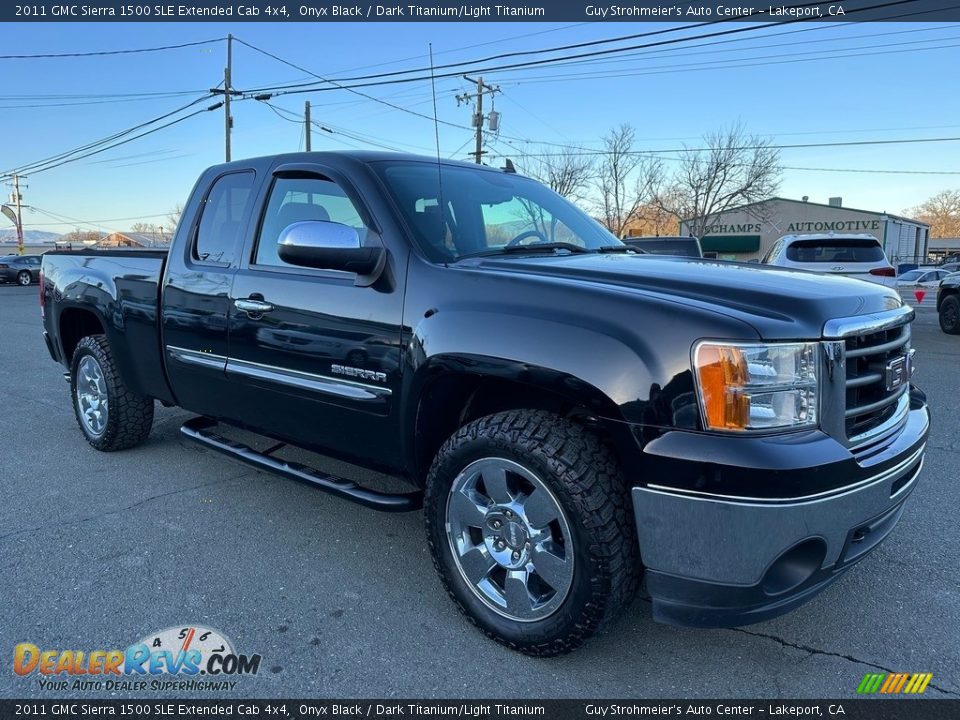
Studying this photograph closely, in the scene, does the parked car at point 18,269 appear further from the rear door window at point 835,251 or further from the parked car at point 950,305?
the parked car at point 950,305

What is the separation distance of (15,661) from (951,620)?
350 centimetres

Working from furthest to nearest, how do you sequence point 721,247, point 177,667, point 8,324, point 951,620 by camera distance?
point 721,247 → point 8,324 → point 951,620 → point 177,667

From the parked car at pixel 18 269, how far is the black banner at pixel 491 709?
36.3m

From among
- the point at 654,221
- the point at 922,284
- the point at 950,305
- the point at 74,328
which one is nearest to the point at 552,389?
the point at 74,328

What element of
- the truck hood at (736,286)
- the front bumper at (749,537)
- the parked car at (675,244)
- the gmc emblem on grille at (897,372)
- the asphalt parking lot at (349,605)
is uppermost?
the parked car at (675,244)

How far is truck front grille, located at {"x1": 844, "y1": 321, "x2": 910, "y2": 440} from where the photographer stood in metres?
2.22

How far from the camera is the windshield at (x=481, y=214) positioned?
2959 mm

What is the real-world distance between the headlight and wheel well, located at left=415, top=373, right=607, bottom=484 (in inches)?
20.9

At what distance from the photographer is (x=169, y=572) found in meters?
3.05

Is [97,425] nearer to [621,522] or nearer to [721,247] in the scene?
[621,522]

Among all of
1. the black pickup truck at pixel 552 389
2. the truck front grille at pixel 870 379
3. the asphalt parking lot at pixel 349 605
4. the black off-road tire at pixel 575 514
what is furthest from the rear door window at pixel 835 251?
the black off-road tire at pixel 575 514

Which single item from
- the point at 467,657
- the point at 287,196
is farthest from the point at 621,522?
the point at 287,196

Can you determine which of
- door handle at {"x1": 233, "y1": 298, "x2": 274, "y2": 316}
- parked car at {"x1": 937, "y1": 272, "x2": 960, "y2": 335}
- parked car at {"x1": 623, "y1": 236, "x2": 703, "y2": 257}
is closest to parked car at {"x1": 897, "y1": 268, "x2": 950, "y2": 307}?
parked car at {"x1": 937, "y1": 272, "x2": 960, "y2": 335}

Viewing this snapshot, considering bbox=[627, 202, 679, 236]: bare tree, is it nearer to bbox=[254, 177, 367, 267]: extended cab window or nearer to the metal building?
the metal building
